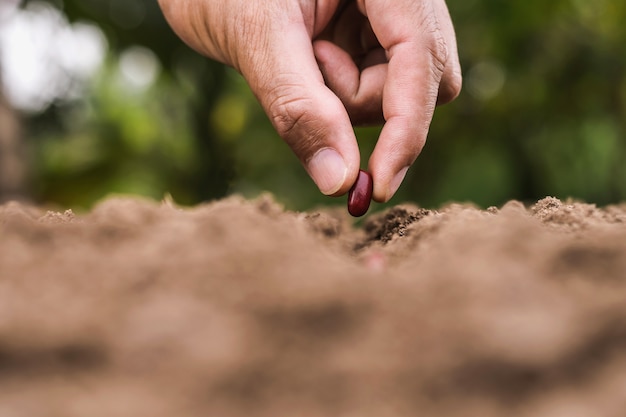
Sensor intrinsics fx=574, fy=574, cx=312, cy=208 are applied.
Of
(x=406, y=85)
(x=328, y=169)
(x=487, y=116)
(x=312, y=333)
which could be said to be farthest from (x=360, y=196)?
(x=487, y=116)

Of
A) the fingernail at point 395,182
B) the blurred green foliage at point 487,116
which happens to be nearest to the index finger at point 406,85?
the fingernail at point 395,182

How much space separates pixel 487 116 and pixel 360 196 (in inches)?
87.8

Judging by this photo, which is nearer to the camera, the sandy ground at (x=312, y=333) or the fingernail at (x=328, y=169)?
the sandy ground at (x=312, y=333)

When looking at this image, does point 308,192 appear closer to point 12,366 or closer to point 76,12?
point 76,12

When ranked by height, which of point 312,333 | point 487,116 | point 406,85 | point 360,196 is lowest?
point 312,333

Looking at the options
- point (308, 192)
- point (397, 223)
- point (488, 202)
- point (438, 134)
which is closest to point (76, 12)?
point (308, 192)

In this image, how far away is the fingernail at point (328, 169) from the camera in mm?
815

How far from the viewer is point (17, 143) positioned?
8.50 feet

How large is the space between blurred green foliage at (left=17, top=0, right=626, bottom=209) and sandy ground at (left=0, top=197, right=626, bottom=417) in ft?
7.76

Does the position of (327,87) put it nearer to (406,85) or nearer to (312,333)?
(406,85)

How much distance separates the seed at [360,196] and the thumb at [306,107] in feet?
0.05

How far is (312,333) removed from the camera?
13.9 inches

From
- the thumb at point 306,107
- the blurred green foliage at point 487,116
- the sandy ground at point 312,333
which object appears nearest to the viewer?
the sandy ground at point 312,333

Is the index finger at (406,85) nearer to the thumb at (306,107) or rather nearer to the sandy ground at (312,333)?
the thumb at (306,107)
